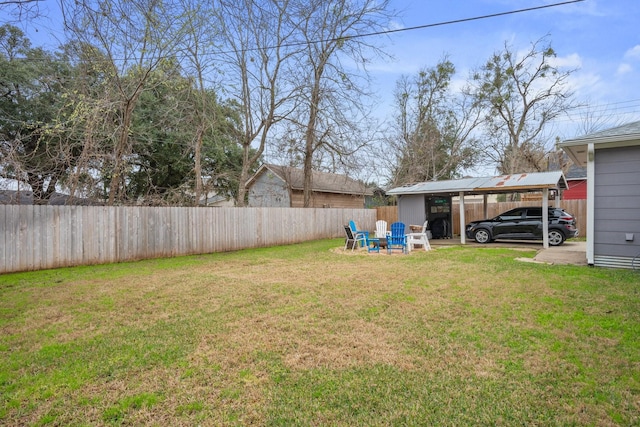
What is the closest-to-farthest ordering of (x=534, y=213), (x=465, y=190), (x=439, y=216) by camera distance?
(x=534, y=213), (x=465, y=190), (x=439, y=216)

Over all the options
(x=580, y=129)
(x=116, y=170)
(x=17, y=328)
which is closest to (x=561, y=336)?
(x=17, y=328)

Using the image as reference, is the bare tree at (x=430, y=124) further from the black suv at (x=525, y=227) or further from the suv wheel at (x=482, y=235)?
the black suv at (x=525, y=227)

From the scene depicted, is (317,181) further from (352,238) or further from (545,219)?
(545,219)

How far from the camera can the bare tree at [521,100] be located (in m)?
19.5

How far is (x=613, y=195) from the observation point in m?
6.75

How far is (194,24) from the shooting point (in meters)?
9.17

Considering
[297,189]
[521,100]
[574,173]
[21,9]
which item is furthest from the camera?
[574,173]

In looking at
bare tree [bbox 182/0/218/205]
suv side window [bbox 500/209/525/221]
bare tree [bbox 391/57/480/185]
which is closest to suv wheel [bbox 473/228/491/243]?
suv side window [bbox 500/209/525/221]

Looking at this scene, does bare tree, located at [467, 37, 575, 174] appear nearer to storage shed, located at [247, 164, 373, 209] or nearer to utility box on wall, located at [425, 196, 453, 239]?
utility box on wall, located at [425, 196, 453, 239]

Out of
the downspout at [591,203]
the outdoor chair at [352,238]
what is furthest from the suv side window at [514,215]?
the outdoor chair at [352,238]

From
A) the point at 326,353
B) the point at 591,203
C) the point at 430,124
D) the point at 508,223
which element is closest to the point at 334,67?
the point at 508,223

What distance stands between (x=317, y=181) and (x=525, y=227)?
13829 mm

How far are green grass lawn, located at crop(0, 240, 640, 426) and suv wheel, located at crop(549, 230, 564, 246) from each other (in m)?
5.37

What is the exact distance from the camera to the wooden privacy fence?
7254 mm
